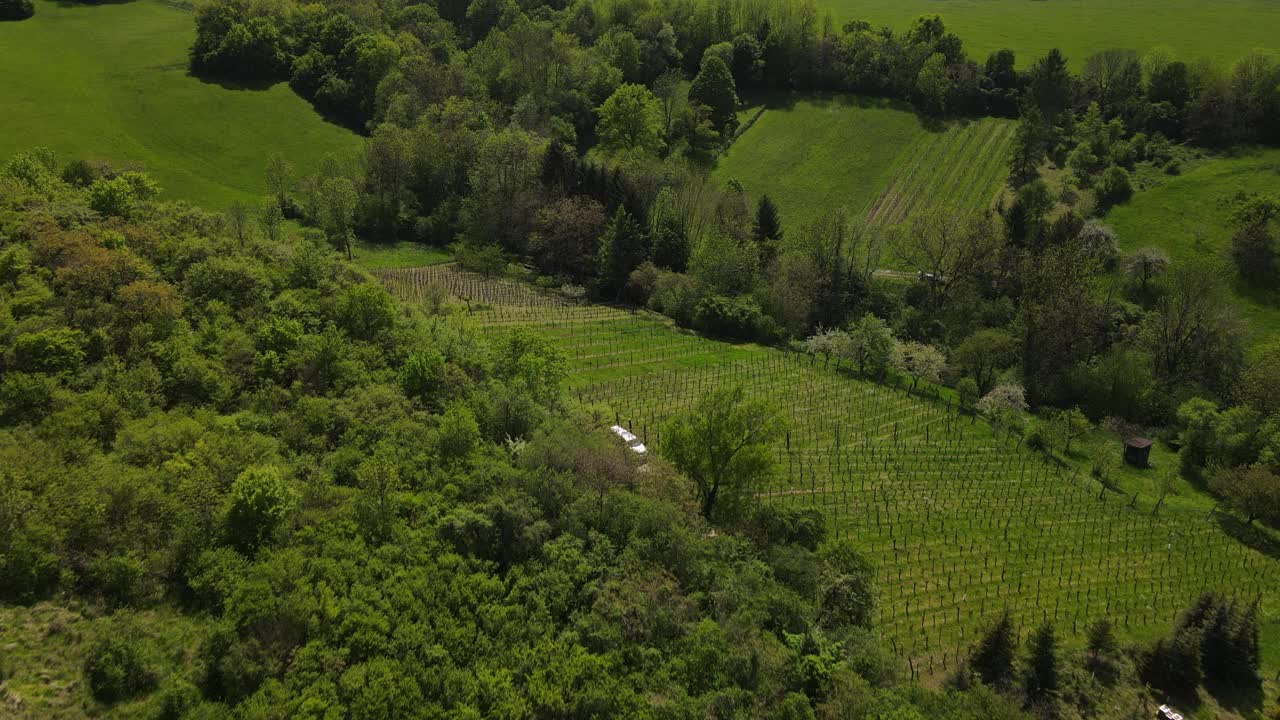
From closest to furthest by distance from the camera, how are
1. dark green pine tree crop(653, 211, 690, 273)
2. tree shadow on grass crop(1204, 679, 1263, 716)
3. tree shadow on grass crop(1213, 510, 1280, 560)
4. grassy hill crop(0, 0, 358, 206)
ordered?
tree shadow on grass crop(1204, 679, 1263, 716) < tree shadow on grass crop(1213, 510, 1280, 560) < dark green pine tree crop(653, 211, 690, 273) < grassy hill crop(0, 0, 358, 206)

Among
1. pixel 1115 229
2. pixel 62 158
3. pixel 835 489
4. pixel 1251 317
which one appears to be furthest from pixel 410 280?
pixel 1251 317

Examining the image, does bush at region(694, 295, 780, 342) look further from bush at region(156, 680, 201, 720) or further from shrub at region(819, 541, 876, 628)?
bush at region(156, 680, 201, 720)

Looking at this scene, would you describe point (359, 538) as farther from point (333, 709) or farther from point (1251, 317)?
point (1251, 317)

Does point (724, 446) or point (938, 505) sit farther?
point (938, 505)

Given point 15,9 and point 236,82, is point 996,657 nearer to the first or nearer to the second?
point 236,82

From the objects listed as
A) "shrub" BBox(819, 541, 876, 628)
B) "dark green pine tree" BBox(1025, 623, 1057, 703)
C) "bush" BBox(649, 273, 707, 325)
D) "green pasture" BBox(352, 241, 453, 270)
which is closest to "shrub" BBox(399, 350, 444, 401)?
"shrub" BBox(819, 541, 876, 628)

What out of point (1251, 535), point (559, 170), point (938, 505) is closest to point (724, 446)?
point (938, 505)

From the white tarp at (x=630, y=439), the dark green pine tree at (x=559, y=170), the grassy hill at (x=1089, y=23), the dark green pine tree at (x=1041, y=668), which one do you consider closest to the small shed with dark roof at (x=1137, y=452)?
the dark green pine tree at (x=1041, y=668)
